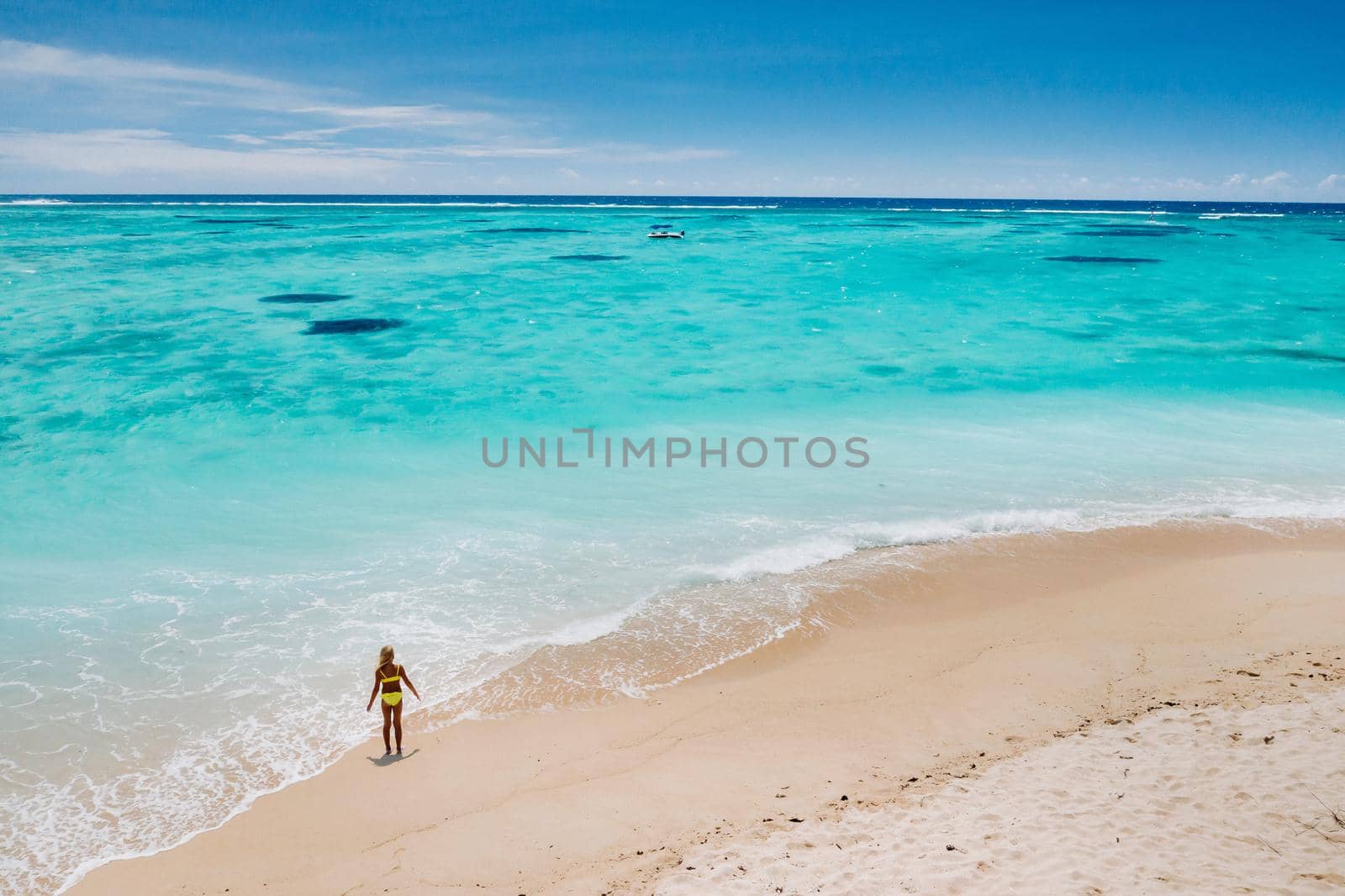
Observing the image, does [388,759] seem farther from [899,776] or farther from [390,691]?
[899,776]

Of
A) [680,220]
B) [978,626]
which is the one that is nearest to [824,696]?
[978,626]

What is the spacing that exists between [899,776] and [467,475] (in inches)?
489

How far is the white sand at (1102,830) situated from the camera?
5.93 meters

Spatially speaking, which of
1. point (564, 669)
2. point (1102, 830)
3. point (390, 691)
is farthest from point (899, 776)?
point (390, 691)

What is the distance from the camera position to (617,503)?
15.8 m

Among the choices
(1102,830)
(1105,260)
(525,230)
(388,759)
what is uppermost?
(525,230)

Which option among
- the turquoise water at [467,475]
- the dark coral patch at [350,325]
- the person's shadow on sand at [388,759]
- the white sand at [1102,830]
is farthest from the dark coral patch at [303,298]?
the white sand at [1102,830]

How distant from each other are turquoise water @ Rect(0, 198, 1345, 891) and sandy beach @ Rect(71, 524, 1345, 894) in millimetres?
903

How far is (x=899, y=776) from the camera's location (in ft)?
25.7

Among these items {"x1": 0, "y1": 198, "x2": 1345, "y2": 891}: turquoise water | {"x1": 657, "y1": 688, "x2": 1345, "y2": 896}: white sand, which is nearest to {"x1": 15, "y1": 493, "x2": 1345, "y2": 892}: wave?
{"x1": 0, "y1": 198, "x2": 1345, "y2": 891}: turquoise water

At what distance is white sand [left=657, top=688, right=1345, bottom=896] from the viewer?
233 inches

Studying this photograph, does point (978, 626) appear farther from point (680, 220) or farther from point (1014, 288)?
point (680, 220)

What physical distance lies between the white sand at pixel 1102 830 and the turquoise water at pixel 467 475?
3.75 meters

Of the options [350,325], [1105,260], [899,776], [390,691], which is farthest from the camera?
[1105,260]
